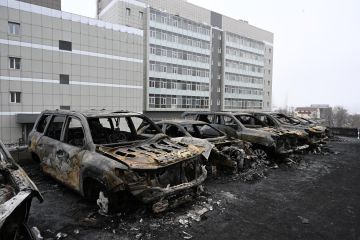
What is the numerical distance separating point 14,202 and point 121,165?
1731 millimetres

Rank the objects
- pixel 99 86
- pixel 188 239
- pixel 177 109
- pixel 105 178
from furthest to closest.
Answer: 1. pixel 177 109
2. pixel 99 86
3. pixel 105 178
4. pixel 188 239

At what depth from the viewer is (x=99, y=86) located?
30.7 m

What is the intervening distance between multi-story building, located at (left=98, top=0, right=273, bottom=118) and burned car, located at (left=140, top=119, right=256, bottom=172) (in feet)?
103

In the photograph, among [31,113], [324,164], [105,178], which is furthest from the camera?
[31,113]

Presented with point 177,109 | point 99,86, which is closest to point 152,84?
point 177,109

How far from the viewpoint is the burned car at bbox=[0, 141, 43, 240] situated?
2584 mm

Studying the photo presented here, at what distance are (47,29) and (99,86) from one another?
7.56 meters

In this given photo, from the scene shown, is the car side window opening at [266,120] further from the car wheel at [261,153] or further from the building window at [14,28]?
the building window at [14,28]

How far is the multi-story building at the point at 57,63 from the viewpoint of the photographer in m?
24.9

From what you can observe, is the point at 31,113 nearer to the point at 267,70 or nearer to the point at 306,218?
the point at 306,218

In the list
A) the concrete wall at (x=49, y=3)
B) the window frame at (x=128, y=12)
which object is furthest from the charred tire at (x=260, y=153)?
the window frame at (x=128, y=12)

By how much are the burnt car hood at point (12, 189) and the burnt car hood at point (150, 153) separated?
1404mm

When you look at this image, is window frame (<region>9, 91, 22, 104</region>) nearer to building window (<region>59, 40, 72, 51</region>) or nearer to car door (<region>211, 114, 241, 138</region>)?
building window (<region>59, 40, 72, 51</region>)

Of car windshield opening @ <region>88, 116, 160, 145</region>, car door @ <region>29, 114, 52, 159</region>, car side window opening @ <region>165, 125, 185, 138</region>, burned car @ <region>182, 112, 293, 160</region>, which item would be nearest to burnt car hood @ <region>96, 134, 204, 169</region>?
car windshield opening @ <region>88, 116, 160, 145</region>
